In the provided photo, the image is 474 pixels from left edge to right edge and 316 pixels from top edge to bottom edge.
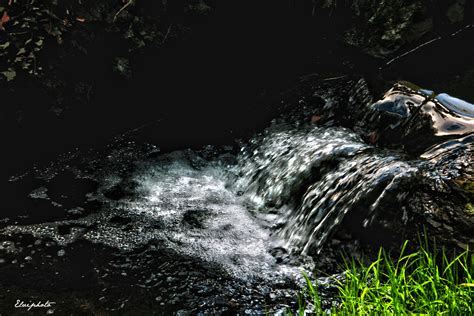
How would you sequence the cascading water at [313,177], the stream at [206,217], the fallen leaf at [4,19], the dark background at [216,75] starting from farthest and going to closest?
the dark background at [216,75] → the fallen leaf at [4,19] → the cascading water at [313,177] → the stream at [206,217]

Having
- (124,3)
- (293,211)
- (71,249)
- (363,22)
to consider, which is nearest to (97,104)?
(124,3)

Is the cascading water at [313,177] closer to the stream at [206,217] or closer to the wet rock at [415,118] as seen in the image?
the stream at [206,217]

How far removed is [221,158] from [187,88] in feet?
4.92

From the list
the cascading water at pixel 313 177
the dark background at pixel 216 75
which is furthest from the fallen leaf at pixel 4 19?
the cascading water at pixel 313 177

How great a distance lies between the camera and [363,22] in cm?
632

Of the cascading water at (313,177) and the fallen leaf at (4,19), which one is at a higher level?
the fallen leaf at (4,19)

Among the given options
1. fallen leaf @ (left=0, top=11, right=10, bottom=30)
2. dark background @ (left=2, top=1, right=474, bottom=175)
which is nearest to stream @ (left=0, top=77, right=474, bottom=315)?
dark background @ (left=2, top=1, right=474, bottom=175)

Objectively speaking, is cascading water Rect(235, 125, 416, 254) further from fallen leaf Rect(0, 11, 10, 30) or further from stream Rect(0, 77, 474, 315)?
fallen leaf Rect(0, 11, 10, 30)

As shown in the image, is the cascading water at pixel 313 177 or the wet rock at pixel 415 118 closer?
the cascading water at pixel 313 177

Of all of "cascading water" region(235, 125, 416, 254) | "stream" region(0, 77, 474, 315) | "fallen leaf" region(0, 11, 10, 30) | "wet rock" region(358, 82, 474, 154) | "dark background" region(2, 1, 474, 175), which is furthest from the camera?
"dark background" region(2, 1, 474, 175)

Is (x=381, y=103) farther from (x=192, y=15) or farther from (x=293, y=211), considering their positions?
(x=192, y=15)

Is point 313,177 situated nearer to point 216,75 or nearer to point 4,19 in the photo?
point 216,75

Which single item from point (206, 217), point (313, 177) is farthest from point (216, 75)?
point (206, 217)

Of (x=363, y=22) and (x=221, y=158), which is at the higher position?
(x=363, y=22)
